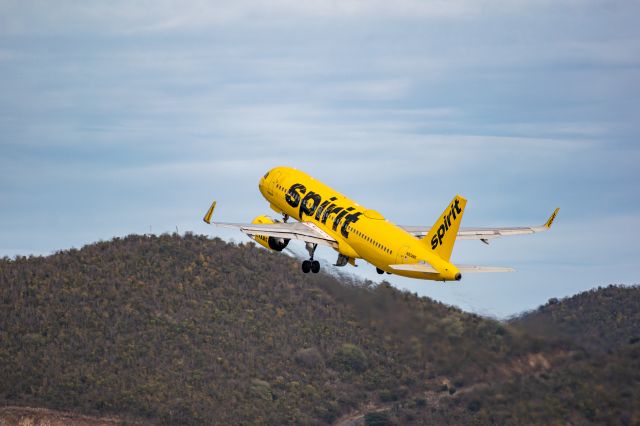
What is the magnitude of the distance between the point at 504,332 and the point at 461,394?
1292 centimetres

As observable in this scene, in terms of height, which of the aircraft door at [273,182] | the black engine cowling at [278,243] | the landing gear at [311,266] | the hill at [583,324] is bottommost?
the hill at [583,324]

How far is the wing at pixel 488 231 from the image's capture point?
11475 cm

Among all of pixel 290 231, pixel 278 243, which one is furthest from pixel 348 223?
pixel 278 243

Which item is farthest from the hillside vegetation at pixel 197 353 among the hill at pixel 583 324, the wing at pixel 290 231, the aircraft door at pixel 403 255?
the aircraft door at pixel 403 255

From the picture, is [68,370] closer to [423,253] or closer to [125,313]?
[125,313]

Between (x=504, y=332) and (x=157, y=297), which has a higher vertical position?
(x=157, y=297)

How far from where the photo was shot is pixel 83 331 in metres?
183

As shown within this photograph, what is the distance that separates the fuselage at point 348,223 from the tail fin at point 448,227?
624 millimetres

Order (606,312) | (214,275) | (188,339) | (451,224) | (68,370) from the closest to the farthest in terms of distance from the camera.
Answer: (451,224) → (606,312) → (68,370) → (188,339) → (214,275)

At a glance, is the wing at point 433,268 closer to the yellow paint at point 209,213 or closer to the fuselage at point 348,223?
the fuselage at point 348,223

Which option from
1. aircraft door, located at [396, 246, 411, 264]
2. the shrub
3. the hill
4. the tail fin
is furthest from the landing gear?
the shrub

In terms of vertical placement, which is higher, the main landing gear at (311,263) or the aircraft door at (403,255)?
the main landing gear at (311,263)

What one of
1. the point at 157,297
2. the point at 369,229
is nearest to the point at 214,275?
the point at 157,297

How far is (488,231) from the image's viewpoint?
4564 inches
